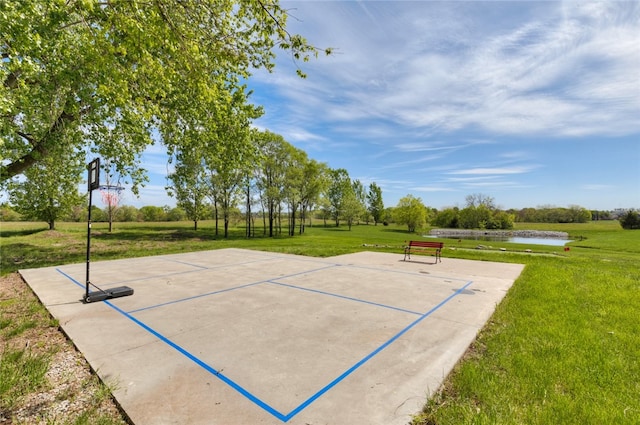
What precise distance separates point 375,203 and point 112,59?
2884 inches

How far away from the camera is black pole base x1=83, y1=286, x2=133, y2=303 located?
237 inches

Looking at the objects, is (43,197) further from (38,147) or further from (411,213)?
(411,213)

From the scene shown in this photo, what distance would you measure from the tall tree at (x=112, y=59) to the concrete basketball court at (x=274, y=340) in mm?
3909

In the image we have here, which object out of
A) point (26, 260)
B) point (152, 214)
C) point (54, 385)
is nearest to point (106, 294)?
point (54, 385)

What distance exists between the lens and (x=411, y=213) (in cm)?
5269

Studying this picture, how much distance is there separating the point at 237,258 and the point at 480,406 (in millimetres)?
11051

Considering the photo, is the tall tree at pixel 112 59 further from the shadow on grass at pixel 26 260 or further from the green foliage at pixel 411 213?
the green foliage at pixel 411 213

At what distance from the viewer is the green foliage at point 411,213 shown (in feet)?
173

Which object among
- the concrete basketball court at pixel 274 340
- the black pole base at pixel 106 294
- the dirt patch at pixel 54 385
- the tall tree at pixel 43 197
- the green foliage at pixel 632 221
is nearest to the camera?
the dirt patch at pixel 54 385

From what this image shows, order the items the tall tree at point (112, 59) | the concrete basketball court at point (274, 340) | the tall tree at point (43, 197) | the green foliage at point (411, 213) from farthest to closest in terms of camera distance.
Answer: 1. the green foliage at point (411, 213)
2. the tall tree at point (43, 197)
3. the tall tree at point (112, 59)
4. the concrete basketball court at point (274, 340)

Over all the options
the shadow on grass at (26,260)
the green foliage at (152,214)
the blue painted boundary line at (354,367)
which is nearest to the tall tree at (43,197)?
the shadow on grass at (26,260)

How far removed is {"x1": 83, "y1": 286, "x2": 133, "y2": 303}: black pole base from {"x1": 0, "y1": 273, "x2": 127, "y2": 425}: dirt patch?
0.74m

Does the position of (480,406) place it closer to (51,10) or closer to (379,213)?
(51,10)

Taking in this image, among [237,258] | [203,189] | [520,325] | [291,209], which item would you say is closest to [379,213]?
[291,209]
